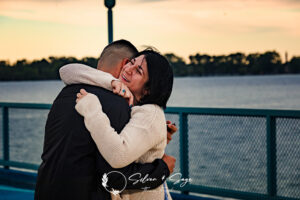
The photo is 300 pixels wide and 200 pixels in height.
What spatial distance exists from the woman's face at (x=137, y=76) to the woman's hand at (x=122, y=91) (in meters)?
0.12

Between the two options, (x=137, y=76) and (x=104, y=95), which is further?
(x=137, y=76)

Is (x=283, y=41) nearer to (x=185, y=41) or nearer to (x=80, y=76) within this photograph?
(x=185, y=41)

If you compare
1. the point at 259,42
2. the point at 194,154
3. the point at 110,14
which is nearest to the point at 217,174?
the point at 194,154

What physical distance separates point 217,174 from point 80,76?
4165 mm

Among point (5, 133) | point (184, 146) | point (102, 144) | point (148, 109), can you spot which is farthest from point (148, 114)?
point (5, 133)

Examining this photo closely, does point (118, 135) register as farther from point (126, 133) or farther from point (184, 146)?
point (184, 146)

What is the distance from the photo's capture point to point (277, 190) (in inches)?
221

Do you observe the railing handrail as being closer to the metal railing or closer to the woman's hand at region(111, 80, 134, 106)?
the metal railing

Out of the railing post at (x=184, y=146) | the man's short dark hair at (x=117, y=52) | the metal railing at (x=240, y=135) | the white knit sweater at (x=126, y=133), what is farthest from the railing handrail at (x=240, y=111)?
the white knit sweater at (x=126, y=133)

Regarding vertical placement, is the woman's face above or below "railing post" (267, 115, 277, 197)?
above

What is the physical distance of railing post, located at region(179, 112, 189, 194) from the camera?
6129 millimetres

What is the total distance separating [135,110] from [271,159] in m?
3.63

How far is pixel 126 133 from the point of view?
2.18m

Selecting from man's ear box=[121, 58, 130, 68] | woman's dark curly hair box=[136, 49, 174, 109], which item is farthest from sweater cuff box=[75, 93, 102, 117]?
man's ear box=[121, 58, 130, 68]
